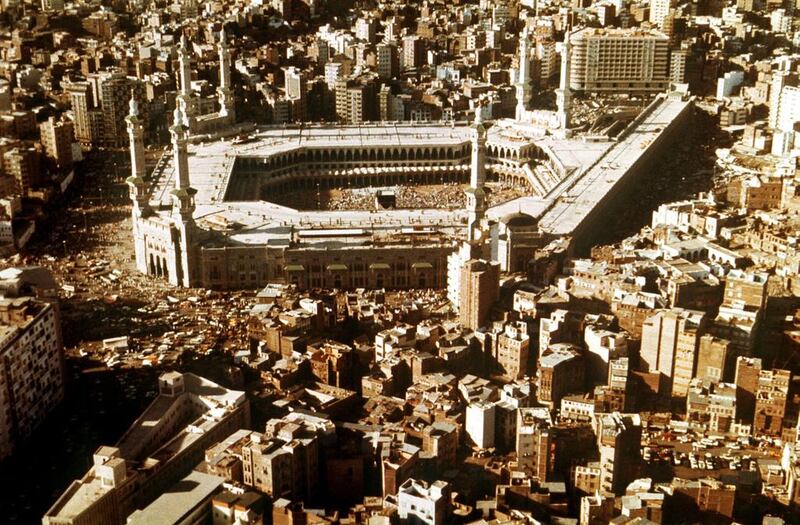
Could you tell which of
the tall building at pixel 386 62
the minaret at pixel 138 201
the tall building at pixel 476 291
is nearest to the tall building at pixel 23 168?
the minaret at pixel 138 201

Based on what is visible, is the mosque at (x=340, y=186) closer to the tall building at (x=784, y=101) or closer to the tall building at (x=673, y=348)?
the tall building at (x=784, y=101)

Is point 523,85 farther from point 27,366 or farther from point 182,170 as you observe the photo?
point 27,366

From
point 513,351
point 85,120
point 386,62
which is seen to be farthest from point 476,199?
point 386,62

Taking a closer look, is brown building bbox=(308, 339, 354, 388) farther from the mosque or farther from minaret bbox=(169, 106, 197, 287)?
minaret bbox=(169, 106, 197, 287)

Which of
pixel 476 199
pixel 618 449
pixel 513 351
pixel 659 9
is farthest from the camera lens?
pixel 659 9

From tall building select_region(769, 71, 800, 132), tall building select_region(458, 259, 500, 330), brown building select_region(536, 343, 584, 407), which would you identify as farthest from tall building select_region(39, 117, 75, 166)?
tall building select_region(769, 71, 800, 132)
